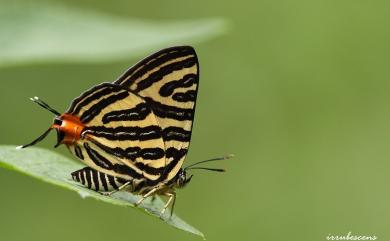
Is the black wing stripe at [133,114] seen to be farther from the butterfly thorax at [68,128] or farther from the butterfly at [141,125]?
the butterfly thorax at [68,128]

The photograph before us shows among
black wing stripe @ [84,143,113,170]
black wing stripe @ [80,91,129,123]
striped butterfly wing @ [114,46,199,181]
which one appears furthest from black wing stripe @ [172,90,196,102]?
black wing stripe @ [84,143,113,170]

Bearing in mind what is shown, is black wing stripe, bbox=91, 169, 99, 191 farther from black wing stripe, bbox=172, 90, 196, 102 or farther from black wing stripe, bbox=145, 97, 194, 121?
black wing stripe, bbox=172, 90, 196, 102

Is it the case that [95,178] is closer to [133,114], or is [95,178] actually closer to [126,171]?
[126,171]

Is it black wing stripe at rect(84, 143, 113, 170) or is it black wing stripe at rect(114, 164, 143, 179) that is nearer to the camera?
black wing stripe at rect(84, 143, 113, 170)

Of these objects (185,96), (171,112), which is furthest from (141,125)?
(185,96)

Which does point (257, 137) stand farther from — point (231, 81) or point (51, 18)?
point (51, 18)

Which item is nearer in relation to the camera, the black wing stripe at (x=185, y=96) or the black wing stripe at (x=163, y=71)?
the black wing stripe at (x=163, y=71)

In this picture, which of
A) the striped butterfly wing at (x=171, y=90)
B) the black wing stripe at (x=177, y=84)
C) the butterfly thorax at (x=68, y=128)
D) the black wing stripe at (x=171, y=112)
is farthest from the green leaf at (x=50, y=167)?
the black wing stripe at (x=177, y=84)
